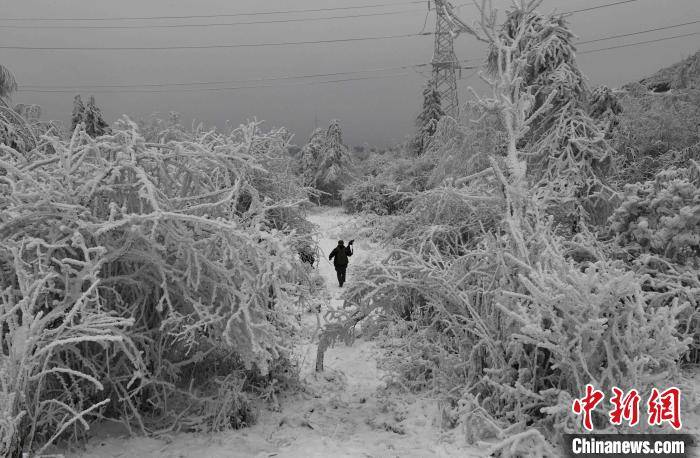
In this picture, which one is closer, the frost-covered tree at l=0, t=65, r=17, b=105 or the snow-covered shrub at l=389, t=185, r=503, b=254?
the snow-covered shrub at l=389, t=185, r=503, b=254

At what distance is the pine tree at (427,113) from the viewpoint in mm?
33000

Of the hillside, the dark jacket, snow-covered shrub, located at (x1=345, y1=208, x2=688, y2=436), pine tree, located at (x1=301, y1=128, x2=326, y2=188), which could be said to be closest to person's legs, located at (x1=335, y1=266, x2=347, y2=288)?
the dark jacket

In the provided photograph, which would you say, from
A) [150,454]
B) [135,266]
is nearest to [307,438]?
[150,454]

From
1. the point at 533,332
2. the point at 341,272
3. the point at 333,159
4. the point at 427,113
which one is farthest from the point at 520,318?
the point at 333,159

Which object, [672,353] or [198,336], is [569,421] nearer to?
[672,353]

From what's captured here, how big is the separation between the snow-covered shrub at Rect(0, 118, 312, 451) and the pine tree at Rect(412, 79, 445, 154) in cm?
2891

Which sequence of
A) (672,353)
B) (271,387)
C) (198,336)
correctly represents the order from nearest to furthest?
(672,353)
(198,336)
(271,387)

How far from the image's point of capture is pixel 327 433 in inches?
208

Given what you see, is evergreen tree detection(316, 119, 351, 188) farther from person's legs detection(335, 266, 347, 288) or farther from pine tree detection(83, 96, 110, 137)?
person's legs detection(335, 266, 347, 288)

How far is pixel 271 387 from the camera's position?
19.9 feet

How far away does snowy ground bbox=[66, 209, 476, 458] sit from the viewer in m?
4.63

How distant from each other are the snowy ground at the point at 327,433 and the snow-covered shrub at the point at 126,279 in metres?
0.29

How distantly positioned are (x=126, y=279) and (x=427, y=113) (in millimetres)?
30942

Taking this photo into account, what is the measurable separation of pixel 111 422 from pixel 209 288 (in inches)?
72.0
